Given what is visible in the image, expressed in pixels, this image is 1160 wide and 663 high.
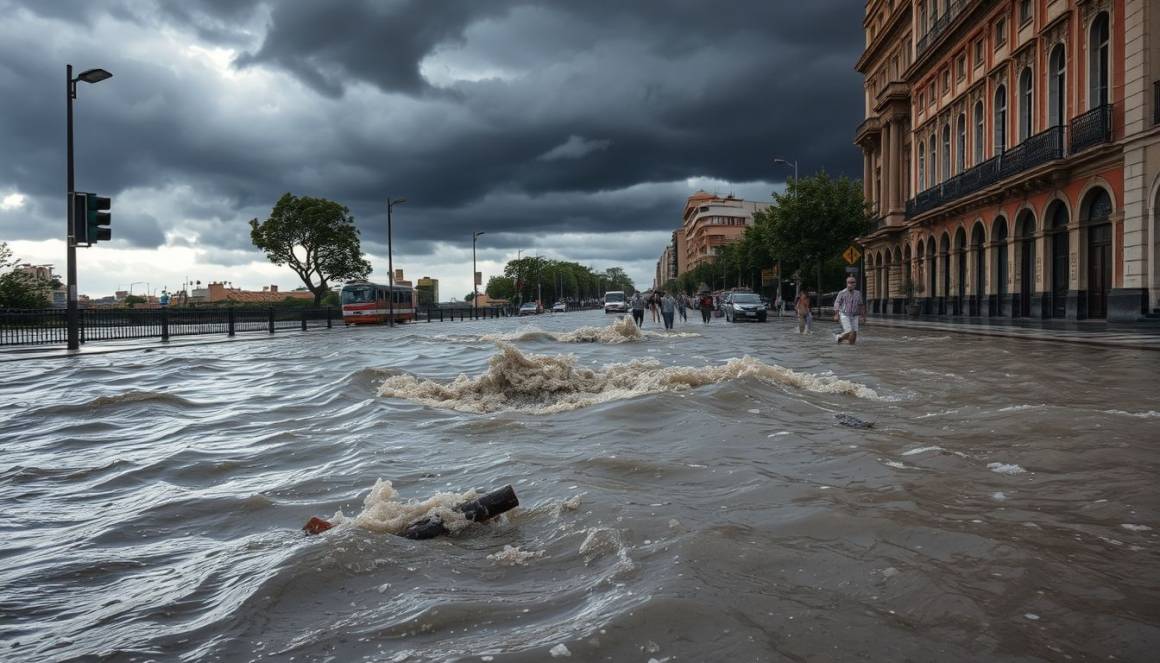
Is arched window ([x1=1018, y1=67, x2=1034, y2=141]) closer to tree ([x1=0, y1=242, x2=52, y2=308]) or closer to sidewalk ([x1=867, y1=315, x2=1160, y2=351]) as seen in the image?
sidewalk ([x1=867, y1=315, x2=1160, y2=351])

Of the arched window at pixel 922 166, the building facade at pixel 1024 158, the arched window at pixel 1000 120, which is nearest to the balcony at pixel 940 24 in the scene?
the building facade at pixel 1024 158

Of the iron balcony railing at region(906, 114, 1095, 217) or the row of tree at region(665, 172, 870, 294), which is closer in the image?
the iron balcony railing at region(906, 114, 1095, 217)

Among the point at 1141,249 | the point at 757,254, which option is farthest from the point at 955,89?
the point at 757,254

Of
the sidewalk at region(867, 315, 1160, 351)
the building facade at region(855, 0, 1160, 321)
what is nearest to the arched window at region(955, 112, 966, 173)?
the building facade at region(855, 0, 1160, 321)

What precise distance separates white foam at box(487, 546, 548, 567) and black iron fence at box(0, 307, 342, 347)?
23.9 m

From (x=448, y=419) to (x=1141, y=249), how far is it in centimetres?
2258

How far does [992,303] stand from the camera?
33.1m

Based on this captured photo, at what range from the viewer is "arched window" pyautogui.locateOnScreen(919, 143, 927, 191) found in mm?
44125

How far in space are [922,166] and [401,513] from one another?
1853 inches

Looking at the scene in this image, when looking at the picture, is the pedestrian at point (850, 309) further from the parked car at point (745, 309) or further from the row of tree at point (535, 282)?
the row of tree at point (535, 282)

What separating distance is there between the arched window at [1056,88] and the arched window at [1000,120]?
4.57 m

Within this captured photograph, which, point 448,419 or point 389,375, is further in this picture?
point 389,375

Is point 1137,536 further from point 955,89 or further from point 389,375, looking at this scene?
point 955,89

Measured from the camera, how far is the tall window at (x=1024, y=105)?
3030 cm
